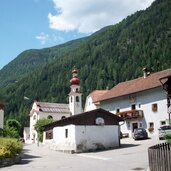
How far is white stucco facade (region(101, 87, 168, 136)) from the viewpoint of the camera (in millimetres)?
51438

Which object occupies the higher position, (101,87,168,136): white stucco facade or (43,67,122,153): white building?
(101,87,168,136): white stucco facade

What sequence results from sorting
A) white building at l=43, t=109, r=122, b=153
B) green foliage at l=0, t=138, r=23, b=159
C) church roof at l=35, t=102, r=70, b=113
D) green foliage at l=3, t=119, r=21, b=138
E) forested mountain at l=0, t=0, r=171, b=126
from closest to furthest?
green foliage at l=0, t=138, r=23, b=159, white building at l=43, t=109, r=122, b=153, green foliage at l=3, t=119, r=21, b=138, church roof at l=35, t=102, r=70, b=113, forested mountain at l=0, t=0, r=171, b=126

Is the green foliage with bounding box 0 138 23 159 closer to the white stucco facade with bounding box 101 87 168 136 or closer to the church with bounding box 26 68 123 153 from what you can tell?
the church with bounding box 26 68 123 153

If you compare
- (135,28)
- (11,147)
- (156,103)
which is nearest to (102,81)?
(135,28)

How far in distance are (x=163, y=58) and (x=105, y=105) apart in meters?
90.4

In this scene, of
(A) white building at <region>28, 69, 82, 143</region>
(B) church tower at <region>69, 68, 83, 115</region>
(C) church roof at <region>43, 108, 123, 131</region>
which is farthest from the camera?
(B) church tower at <region>69, 68, 83, 115</region>

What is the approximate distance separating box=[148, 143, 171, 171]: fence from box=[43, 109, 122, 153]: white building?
67.0 feet

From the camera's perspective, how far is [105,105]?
63875 millimetres

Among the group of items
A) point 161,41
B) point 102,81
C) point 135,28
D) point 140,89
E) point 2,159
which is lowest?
point 2,159

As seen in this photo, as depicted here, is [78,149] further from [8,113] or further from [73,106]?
[8,113]

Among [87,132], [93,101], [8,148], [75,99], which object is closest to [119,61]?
[75,99]

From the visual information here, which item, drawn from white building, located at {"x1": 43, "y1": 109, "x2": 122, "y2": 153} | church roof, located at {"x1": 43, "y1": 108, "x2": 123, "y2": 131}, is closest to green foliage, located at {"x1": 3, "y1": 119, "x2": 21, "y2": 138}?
white building, located at {"x1": 43, "y1": 109, "x2": 122, "y2": 153}

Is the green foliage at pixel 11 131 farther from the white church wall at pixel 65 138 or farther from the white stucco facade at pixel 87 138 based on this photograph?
the white stucco facade at pixel 87 138

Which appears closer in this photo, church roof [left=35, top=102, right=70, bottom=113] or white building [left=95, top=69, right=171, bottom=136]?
white building [left=95, top=69, right=171, bottom=136]
